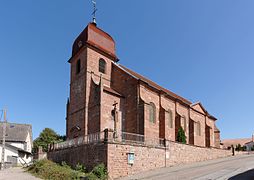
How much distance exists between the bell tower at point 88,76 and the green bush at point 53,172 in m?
5.82

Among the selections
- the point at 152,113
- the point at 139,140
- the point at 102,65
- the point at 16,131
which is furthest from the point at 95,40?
the point at 16,131

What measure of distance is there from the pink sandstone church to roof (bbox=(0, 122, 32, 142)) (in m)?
21.1

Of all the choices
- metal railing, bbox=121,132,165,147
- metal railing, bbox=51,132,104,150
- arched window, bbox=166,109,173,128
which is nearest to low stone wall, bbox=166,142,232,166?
metal railing, bbox=121,132,165,147

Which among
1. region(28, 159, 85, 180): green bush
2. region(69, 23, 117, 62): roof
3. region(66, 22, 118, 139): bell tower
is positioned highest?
region(69, 23, 117, 62): roof

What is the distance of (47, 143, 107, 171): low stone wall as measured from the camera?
18781 millimetres

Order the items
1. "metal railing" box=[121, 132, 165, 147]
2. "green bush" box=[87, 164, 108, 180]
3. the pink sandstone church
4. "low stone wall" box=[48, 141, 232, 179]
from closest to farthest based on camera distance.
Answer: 1. "green bush" box=[87, 164, 108, 180]
2. "low stone wall" box=[48, 141, 232, 179]
3. the pink sandstone church
4. "metal railing" box=[121, 132, 165, 147]

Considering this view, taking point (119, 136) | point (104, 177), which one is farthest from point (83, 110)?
point (104, 177)

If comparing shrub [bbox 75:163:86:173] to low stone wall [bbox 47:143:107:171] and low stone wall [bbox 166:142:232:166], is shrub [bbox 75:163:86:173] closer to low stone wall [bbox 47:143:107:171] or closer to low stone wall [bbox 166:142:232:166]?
low stone wall [bbox 47:143:107:171]

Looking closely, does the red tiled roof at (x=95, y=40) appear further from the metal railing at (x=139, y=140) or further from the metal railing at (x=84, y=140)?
the metal railing at (x=139, y=140)

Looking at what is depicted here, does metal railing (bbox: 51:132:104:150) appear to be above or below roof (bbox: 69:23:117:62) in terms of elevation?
below

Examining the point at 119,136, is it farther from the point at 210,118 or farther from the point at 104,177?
the point at 210,118

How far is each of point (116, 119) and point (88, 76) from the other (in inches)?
224

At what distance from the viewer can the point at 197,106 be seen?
3881 centimetres

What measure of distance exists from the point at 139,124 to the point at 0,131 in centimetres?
3124
